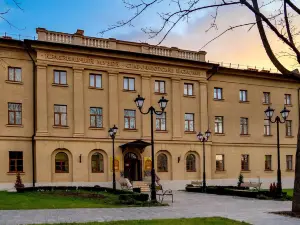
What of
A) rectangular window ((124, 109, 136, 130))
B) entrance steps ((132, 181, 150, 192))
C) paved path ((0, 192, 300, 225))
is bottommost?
entrance steps ((132, 181, 150, 192))

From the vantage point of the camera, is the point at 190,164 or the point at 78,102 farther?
the point at 190,164

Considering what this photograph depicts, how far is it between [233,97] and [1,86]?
2111cm

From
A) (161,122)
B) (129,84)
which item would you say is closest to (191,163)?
(161,122)

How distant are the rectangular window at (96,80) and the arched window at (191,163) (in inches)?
401

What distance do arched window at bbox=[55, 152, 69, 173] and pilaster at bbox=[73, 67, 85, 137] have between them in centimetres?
192

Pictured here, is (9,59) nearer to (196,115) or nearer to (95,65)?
(95,65)

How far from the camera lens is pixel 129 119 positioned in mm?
35156

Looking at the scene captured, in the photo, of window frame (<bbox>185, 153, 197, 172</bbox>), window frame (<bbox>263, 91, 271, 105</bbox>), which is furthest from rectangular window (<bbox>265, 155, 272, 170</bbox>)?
window frame (<bbox>185, 153, 197, 172</bbox>)

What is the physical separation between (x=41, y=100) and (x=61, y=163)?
4.99 m

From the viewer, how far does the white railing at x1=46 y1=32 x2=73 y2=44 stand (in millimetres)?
32156

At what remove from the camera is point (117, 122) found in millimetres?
34375

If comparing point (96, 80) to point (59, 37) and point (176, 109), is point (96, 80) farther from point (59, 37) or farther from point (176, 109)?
point (176, 109)

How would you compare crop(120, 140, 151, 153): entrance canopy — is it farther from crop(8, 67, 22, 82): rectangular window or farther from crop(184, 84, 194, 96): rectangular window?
crop(8, 67, 22, 82): rectangular window

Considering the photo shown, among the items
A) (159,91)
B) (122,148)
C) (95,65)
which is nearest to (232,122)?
(159,91)
